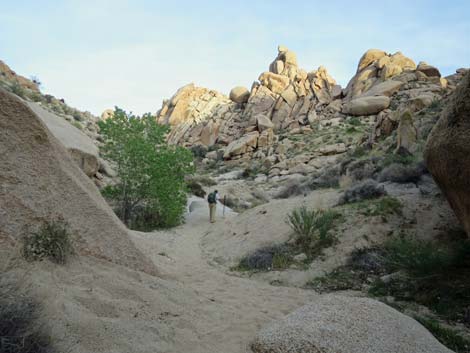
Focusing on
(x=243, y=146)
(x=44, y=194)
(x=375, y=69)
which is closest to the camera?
(x=44, y=194)

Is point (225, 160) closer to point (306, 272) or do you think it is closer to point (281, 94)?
point (281, 94)

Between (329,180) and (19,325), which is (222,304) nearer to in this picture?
(19,325)

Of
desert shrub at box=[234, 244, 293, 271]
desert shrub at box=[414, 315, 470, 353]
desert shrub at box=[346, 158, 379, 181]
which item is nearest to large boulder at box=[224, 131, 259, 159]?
desert shrub at box=[346, 158, 379, 181]

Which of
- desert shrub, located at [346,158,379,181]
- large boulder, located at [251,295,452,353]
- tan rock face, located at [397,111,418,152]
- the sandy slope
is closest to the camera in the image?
the sandy slope

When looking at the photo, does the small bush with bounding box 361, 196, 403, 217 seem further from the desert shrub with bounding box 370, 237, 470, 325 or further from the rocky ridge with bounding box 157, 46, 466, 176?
the rocky ridge with bounding box 157, 46, 466, 176

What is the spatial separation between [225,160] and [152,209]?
24763 mm

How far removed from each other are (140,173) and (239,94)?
41688 mm

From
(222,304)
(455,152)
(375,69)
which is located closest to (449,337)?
(455,152)

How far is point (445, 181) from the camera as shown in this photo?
15.5 feet

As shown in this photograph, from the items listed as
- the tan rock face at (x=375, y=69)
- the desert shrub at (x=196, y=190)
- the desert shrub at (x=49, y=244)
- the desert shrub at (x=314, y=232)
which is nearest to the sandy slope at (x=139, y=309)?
the desert shrub at (x=49, y=244)

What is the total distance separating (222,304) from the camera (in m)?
5.21

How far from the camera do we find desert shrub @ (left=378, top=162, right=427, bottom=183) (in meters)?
10.0

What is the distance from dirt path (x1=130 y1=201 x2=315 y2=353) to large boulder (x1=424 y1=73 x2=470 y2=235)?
2.86 metres

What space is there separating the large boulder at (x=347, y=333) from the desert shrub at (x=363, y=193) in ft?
20.9
